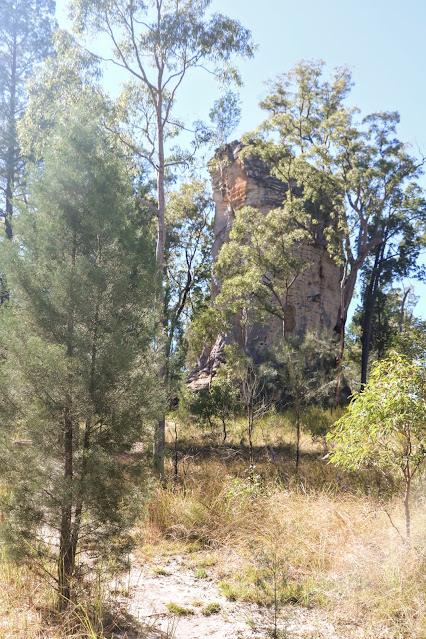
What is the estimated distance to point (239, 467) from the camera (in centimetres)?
937

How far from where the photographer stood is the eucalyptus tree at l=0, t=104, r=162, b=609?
443 cm

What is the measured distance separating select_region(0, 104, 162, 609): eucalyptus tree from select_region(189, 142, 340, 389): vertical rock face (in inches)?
598

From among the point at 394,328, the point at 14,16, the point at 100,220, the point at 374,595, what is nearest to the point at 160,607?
the point at 374,595

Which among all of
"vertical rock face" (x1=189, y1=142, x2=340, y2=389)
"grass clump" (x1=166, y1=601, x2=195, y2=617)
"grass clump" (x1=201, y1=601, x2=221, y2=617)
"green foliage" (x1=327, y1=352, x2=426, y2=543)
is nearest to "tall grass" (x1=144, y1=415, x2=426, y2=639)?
"grass clump" (x1=201, y1=601, x2=221, y2=617)

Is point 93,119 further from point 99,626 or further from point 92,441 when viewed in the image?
point 99,626

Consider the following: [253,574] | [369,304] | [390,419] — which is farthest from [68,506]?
[369,304]

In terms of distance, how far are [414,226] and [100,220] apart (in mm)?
20198

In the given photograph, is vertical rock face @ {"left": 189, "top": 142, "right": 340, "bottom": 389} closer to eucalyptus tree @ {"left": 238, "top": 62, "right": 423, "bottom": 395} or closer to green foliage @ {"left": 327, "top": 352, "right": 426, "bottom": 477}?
eucalyptus tree @ {"left": 238, "top": 62, "right": 423, "bottom": 395}

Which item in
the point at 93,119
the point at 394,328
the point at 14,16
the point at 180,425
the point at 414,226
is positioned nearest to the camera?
the point at 93,119

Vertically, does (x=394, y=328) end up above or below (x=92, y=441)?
above

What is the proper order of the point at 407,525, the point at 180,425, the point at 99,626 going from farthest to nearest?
the point at 180,425 < the point at 407,525 < the point at 99,626

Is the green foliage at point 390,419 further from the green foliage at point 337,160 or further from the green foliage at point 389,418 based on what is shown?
the green foliage at point 337,160

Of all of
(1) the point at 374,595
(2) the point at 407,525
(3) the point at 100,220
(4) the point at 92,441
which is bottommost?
(1) the point at 374,595

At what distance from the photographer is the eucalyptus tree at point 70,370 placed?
4.43 metres
